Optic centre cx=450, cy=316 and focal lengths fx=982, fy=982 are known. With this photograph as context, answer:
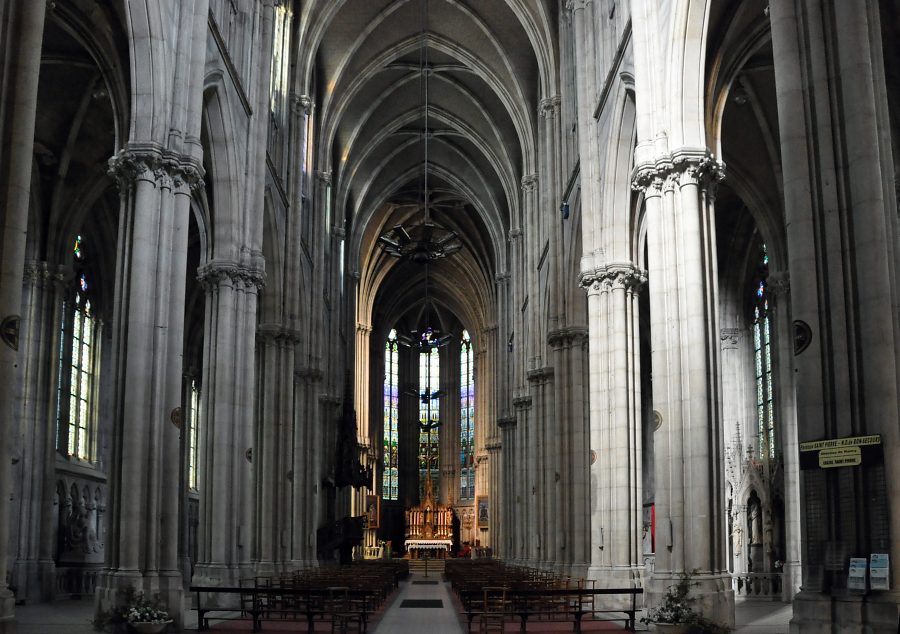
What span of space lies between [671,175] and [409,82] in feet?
107

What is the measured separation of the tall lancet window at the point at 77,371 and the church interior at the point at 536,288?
0.47ft

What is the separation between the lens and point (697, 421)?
17.8m

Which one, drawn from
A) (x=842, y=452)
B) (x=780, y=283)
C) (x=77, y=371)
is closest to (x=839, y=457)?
(x=842, y=452)

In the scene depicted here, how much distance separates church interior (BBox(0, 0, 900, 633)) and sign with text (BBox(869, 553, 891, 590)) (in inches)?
1.3

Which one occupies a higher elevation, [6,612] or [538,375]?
[538,375]

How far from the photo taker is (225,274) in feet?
82.6

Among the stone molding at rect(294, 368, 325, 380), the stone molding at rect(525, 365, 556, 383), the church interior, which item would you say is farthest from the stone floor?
the stone molding at rect(294, 368, 325, 380)

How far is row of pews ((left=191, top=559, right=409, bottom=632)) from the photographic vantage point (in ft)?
60.3

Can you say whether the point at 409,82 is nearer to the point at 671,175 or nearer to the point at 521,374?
the point at 521,374

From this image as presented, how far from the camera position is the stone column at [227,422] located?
24109mm

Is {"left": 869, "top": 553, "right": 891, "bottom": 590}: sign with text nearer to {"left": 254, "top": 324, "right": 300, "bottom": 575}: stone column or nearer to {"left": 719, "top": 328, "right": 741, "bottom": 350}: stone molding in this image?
{"left": 254, "top": 324, "right": 300, "bottom": 575}: stone column

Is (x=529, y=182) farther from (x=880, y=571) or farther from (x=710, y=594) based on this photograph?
(x=880, y=571)

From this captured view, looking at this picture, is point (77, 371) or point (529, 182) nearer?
point (77, 371)

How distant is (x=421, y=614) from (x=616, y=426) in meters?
6.76
